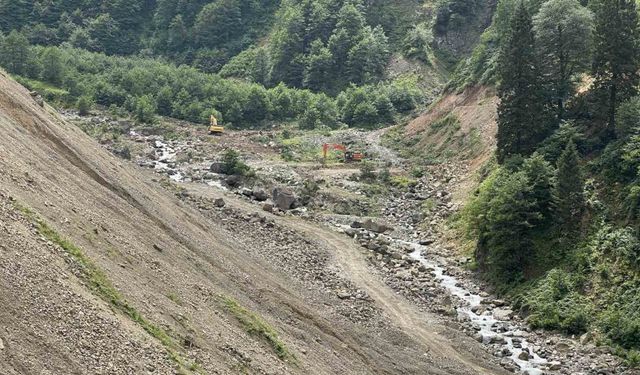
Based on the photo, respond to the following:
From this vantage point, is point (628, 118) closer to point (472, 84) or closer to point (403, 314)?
point (403, 314)

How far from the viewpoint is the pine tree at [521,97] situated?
6956 centimetres

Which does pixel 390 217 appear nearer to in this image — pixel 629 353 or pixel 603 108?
pixel 603 108

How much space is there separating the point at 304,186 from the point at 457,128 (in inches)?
906

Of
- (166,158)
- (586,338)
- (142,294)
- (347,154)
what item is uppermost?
(142,294)

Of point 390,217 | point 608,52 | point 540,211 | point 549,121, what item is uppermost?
point 608,52

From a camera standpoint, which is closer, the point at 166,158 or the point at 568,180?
the point at 568,180

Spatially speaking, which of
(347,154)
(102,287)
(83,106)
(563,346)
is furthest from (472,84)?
(102,287)

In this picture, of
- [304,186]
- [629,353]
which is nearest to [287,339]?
[629,353]

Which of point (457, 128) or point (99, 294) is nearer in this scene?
point (99, 294)

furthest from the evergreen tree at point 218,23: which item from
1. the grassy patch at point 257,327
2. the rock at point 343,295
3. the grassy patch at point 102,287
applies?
the grassy patch at point 102,287

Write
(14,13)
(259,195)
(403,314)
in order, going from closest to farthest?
(403,314) → (259,195) → (14,13)

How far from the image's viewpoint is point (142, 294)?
32.7 meters

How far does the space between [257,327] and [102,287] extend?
26.2 feet

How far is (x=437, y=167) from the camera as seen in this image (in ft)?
291
